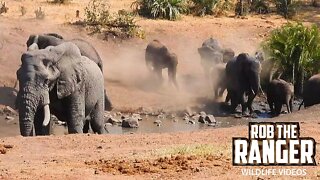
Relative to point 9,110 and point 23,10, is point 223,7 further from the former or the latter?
point 9,110

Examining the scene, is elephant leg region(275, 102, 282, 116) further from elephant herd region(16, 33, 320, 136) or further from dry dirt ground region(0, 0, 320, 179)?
elephant herd region(16, 33, 320, 136)

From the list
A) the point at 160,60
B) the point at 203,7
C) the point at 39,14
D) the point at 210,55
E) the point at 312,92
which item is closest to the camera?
the point at 312,92

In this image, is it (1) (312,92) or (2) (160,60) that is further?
(2) (160,60)

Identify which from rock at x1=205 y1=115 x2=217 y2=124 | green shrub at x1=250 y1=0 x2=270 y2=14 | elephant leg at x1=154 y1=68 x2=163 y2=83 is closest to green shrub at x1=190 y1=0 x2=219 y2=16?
green shrub at x1=250 y1=0 x2=270 y2=14

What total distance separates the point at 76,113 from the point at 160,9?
52.3 ft

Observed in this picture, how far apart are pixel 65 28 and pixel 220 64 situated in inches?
235

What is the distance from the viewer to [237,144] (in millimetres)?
8953

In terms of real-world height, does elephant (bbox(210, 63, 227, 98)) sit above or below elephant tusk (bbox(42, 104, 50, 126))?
below

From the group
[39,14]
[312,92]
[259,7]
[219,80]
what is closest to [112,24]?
[39,14]

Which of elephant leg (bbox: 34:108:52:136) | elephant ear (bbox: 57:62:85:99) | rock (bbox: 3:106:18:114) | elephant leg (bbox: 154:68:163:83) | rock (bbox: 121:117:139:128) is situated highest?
elephant ear (bbox: 57:62:85:99)

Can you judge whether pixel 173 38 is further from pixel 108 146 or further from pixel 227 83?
pixel 108 146

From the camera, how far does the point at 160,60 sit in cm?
2150

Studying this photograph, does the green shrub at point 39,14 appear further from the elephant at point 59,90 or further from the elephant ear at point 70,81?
the elephant ear at point 70,81

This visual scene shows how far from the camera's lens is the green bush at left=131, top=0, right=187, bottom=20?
90.0 ft
